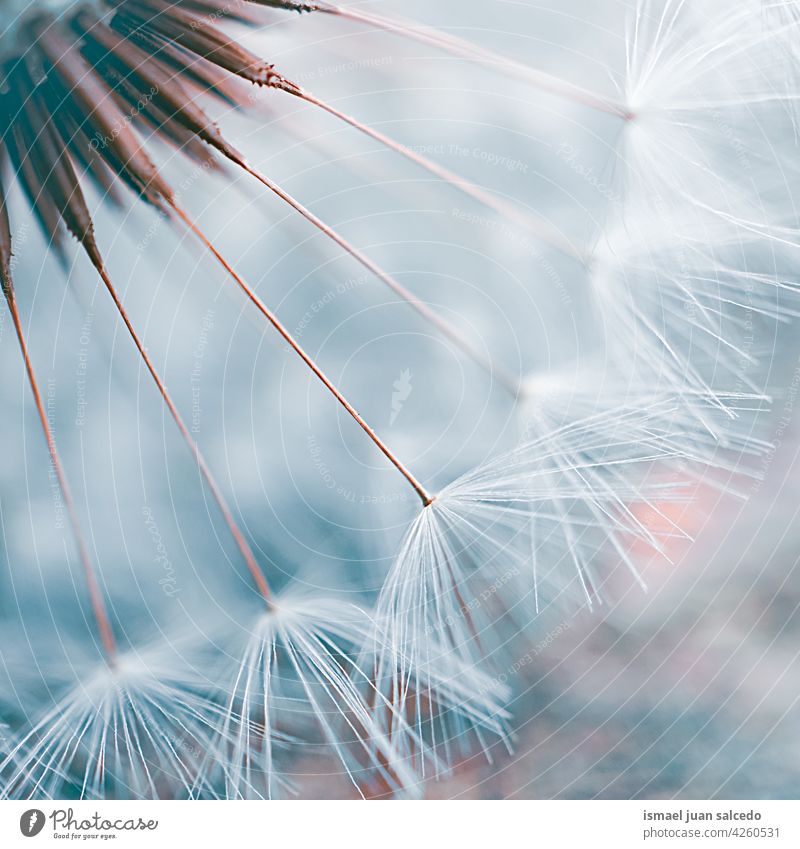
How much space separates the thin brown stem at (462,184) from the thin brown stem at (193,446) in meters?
0.27

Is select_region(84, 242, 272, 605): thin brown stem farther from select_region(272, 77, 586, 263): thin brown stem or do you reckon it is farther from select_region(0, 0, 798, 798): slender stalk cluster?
select_region(272, 77, 586, 263): thin brown stem

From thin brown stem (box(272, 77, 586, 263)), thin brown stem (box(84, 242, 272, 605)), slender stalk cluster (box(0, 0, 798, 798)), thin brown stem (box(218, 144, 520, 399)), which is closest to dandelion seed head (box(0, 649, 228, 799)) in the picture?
slender stalk cluster (box(0, 0, 798, 798))

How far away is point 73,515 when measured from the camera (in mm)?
710

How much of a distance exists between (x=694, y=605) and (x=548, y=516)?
168 mm

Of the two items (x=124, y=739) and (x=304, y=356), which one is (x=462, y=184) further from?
(x=124, y=739)

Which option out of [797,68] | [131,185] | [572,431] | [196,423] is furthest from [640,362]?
[131,185]

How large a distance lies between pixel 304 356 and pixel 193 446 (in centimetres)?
15

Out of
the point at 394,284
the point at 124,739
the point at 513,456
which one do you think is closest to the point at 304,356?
the point at 394,284

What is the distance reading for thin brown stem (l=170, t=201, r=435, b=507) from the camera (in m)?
0.68

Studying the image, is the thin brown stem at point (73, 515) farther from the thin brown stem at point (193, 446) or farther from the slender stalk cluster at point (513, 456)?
the thin brown stem at point (193, 446)

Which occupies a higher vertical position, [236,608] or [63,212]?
[63,212]
